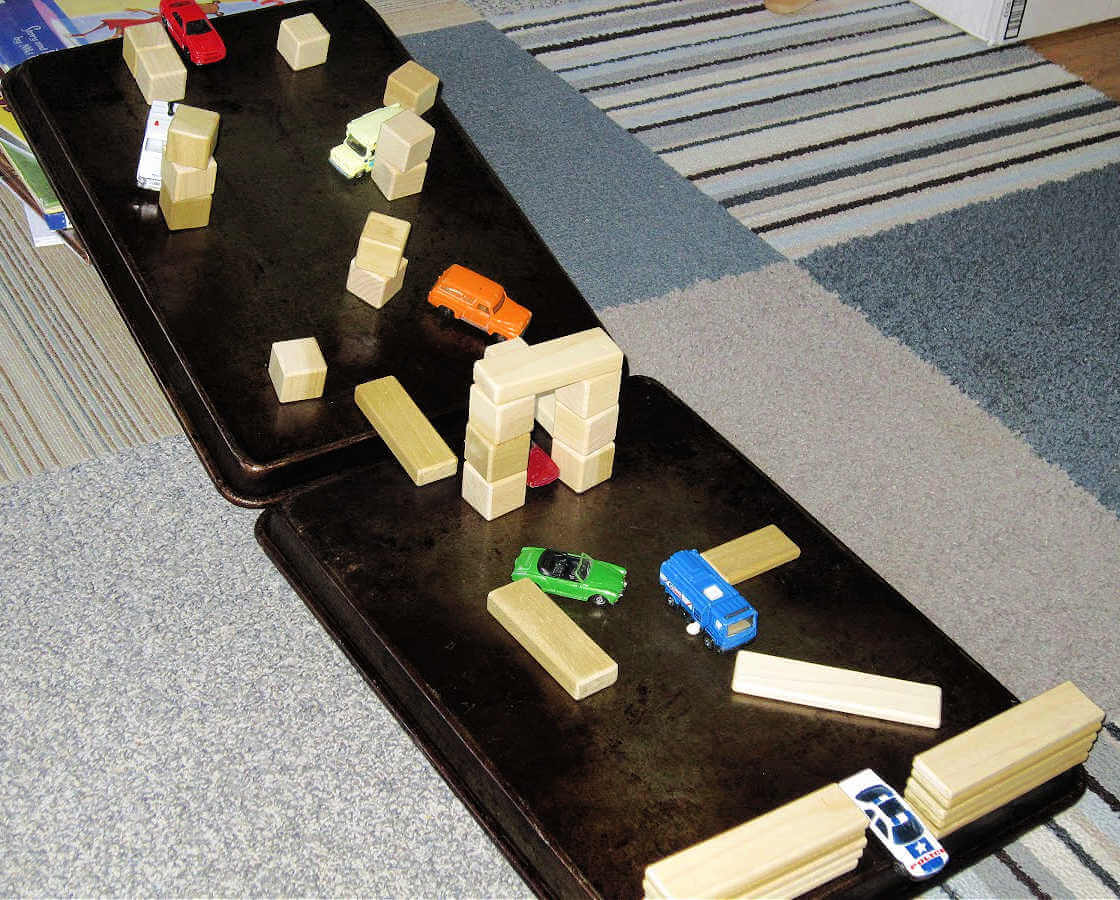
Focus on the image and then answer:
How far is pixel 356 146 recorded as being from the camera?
1.45 meters

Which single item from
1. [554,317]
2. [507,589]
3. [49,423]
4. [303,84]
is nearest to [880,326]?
[554,317]

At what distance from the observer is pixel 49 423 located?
1.57 meters

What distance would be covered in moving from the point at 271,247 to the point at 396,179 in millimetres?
168

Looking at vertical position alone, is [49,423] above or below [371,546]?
below

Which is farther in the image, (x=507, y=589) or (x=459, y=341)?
(x=459, y=341)

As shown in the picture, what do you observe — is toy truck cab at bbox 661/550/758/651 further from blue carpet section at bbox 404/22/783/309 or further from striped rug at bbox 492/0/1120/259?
striped rug at bbox 492/0/1120/259

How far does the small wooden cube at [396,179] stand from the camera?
1.41m

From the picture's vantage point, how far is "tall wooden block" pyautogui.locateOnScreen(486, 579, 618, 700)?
0.94 metres

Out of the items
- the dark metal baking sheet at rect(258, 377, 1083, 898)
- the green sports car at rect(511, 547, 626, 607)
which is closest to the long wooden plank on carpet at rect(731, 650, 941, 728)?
the dark metal baking sheet at rect(258, 377, 1083, 898)

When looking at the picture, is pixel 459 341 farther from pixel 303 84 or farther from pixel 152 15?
pixel 152 15

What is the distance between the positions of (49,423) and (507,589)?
0.84 meters

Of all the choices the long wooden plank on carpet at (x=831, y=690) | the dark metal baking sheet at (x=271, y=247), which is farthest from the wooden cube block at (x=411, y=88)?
the long wooden plank on carpet at (x=831, y=690)

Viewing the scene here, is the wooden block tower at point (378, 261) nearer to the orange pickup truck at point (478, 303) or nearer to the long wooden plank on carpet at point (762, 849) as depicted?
the orange pickup truck at point (478, 303)

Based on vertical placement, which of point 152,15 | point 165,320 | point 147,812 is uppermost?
point 165,320
